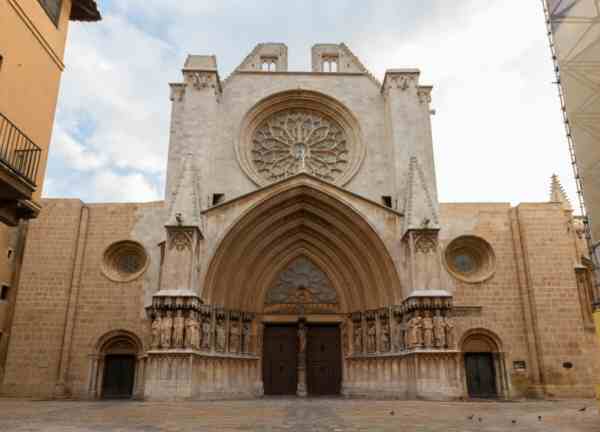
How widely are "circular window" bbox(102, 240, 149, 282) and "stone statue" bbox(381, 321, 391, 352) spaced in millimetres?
7812

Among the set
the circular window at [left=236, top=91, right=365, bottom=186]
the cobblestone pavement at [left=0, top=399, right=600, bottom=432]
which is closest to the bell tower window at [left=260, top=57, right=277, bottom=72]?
the circular window at [left=236, top=91, right=365, bottom=186]

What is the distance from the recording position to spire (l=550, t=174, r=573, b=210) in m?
18.6

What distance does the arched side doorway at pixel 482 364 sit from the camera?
15820mm

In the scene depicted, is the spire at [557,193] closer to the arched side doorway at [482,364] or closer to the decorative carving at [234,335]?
the arched side doorway at [482,364]

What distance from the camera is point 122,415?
28.0ft

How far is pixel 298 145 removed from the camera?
60.0 feet

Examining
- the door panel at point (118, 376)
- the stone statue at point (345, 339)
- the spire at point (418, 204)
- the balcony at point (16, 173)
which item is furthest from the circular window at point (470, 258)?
the balcony at point (16, 173)

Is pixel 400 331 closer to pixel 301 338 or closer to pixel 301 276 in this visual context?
pixel 301 338

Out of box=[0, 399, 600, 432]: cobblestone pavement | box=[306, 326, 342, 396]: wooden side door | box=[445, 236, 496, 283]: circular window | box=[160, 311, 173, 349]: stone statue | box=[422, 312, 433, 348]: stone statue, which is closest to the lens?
box=[0, 399, 600, 432]: cobblestone pavement

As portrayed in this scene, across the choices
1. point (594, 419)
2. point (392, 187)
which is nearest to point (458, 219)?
point (392, 187)

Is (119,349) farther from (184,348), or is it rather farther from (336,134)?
(336,134)

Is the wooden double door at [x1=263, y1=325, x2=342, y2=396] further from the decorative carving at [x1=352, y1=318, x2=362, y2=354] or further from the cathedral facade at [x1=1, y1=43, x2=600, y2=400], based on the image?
the decorative carving at [x1=352, y1=318, x2=362, y2=354]

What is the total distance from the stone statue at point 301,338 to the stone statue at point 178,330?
4030 mm

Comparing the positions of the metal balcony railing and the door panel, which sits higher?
the metal balcony railing
